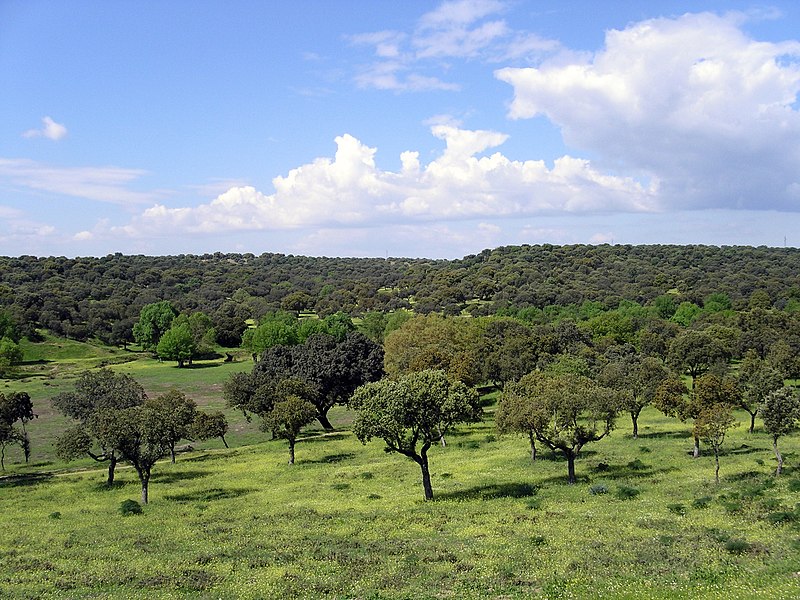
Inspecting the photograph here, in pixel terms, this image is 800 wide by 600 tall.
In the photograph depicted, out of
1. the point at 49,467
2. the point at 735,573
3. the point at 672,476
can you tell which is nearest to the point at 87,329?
the point at 49,467

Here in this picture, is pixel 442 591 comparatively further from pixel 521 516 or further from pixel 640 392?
pixel 640 392

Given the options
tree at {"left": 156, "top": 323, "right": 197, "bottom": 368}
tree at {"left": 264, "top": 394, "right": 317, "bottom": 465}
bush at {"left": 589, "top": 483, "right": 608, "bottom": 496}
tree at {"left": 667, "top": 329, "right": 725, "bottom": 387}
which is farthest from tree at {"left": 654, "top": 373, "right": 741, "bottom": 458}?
tree at {"left": 156, "top": 323, "right": 197, "bottom": 368}

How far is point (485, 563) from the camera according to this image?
25.5 meters

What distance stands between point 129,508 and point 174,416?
14.5 metres

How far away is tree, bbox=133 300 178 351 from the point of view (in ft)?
541

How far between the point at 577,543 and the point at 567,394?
1729 centimetres

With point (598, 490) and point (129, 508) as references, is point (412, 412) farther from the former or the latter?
point (129, 508)

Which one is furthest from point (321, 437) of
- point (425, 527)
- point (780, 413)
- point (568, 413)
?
point (780, 413)

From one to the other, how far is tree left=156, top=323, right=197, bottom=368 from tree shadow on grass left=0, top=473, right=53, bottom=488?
3676 inches

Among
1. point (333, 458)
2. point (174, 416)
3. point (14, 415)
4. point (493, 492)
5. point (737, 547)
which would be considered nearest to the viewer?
point (737, 547)

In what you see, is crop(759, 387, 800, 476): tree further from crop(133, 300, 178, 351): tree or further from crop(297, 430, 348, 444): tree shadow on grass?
crop(133, 300, 178, 351): tree

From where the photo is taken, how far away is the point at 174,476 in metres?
55.4

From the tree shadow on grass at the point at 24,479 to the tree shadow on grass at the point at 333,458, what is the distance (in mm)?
23864

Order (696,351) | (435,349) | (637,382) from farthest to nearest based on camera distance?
1. (696,351)
2. (435,349)
3. (637,382)
